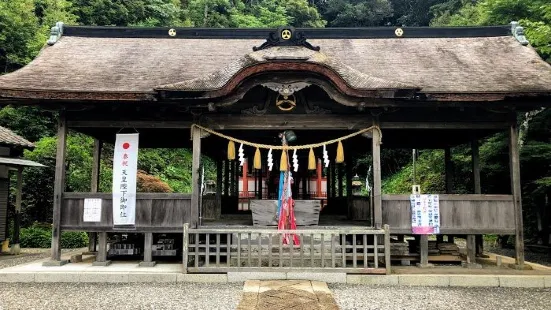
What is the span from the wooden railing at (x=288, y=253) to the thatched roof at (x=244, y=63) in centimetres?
304

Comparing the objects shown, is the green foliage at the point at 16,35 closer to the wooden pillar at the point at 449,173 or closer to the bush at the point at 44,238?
the bush at the point at 44,238

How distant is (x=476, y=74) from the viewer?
9523mm

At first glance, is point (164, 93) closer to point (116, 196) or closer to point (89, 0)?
point (116, 196)

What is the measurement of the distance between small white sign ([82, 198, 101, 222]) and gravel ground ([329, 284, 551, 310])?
5.39 metres

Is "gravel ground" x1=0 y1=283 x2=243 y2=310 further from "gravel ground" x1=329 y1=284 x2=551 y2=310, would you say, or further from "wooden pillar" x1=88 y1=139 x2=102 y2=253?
"wooden pillar" x1=88 y1=139 x2=102 y2=253

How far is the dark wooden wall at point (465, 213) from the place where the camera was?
8.72 m

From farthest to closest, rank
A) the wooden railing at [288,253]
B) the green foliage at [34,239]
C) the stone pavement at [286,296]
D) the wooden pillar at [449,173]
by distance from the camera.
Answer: the green foliage at [34,239]
the wooden pillar at [449,173]
the wooden railing at [288,253]
the stone pavement at [286,296]

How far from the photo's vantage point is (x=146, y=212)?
8.93 meters

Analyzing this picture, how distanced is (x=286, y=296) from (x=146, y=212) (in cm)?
404

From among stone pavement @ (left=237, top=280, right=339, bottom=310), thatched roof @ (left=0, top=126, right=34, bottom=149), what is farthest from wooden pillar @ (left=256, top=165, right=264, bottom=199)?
thatched roof @ (left=0, top=126, right=34, bottom=149)

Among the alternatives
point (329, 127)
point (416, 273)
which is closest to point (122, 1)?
point (329, 127)

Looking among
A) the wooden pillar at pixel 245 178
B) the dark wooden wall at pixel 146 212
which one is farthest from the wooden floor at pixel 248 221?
the dark wooden wall at pixel 146 212

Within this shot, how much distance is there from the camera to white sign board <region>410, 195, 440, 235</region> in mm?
8680

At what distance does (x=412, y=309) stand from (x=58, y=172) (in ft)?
25.7
